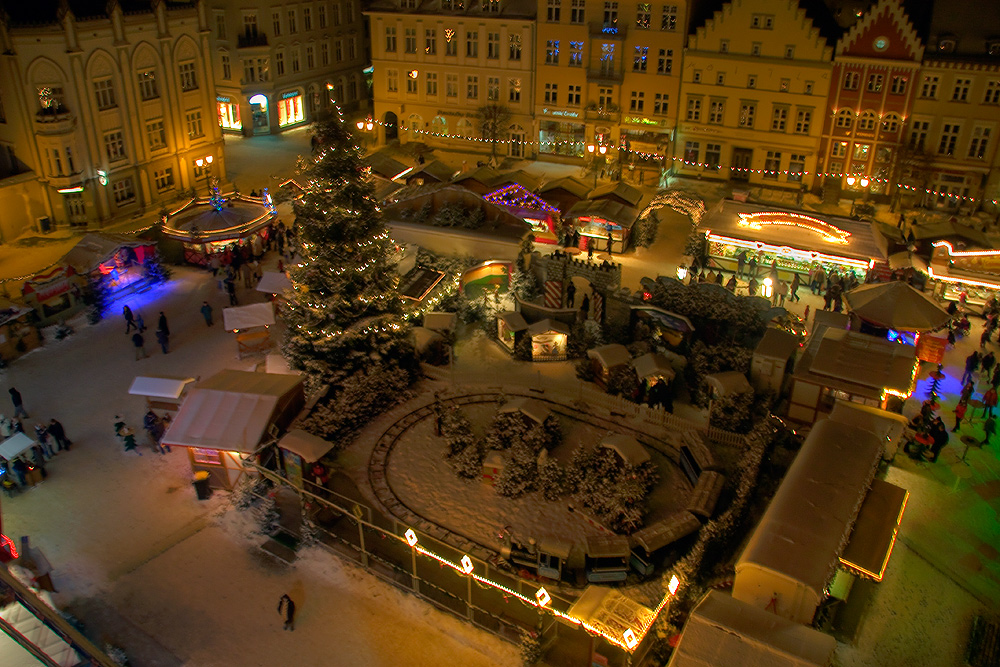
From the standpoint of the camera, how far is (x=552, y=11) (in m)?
45.8

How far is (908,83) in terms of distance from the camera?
4050 cm

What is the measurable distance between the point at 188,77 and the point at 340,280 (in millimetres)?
23881

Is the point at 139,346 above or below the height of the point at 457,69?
below

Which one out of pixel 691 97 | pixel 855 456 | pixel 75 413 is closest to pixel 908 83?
pixel 691 97

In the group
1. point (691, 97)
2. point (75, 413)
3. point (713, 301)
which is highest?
point (691, 97)

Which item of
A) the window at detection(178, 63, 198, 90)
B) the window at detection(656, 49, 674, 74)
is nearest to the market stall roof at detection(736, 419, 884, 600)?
the window at detection(656, 49, 674, 74)

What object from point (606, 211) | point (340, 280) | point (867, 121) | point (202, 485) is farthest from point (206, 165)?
point (867, 121)

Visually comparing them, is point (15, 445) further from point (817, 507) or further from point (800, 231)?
point (800, 231)

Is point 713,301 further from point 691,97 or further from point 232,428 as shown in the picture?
point 691,97

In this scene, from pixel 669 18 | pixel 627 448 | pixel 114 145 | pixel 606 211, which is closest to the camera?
pixel 627 448

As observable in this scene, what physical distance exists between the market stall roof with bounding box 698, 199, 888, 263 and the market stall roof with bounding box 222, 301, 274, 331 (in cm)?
1839

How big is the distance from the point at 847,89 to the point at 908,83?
9.15ft

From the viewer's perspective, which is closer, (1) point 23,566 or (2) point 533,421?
(1) point 23,566

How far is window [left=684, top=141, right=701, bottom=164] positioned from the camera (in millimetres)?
45812
